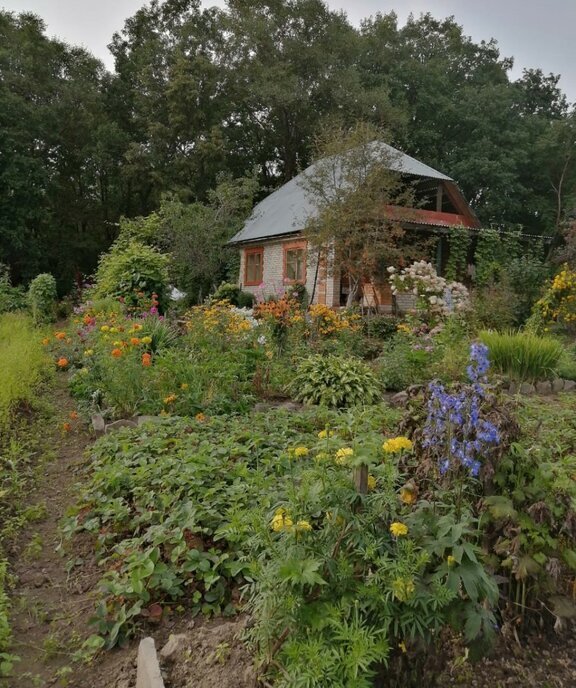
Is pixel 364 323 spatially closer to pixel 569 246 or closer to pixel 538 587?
pixel 569 246

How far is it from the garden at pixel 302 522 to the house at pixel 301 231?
9.82 meters

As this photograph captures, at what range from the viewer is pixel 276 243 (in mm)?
18078

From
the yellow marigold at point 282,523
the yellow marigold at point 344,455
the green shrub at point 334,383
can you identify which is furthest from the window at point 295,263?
the yellow marigold at point 282,523

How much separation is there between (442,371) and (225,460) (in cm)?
343

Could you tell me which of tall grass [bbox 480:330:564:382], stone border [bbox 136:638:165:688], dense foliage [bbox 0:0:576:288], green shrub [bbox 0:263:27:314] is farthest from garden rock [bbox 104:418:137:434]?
dense foliage [bbox 0:0:576:288]

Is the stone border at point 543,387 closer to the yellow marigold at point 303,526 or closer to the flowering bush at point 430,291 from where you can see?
the flowering bush at point 430,291

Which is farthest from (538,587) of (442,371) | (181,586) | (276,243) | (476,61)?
(476,61)

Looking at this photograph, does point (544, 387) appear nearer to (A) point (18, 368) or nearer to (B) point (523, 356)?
(B) point (523, 356)

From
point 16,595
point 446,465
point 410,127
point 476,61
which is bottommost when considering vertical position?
point 16,595

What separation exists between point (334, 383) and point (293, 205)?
1386 cm

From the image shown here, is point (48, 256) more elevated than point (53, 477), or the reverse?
point (48, 256)

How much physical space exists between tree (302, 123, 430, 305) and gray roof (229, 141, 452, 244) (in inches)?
10.7

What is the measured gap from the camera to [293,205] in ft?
60.4

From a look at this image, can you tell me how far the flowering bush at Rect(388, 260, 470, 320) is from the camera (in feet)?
30.2
